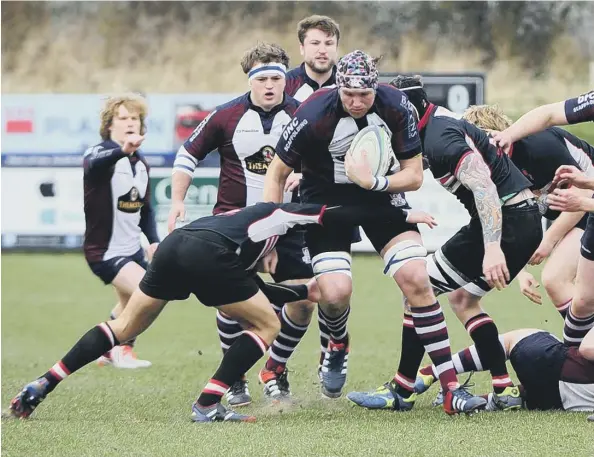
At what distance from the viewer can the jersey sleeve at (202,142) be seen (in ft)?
27.3

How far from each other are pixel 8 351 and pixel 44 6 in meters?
20.5

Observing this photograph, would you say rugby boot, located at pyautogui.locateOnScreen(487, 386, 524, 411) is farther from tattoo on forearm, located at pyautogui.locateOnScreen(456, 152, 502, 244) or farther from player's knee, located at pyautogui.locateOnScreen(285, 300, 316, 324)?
player's knee, located at pyautogui.locateOnScreen(285, 300, 316, 324)

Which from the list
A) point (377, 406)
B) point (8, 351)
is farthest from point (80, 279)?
point (377, 406)

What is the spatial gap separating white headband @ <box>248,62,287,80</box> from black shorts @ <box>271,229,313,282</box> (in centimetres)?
111

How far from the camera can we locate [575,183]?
696cm

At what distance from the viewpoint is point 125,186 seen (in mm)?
9992

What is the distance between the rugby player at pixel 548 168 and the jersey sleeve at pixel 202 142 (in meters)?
1.74

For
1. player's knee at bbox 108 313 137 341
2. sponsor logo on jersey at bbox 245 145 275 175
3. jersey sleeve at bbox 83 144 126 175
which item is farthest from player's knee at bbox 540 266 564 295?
jersey sleeve at bbox 83 144 126 175

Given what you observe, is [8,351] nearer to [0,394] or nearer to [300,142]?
[0,394]

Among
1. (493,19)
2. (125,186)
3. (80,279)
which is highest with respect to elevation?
(493,19)

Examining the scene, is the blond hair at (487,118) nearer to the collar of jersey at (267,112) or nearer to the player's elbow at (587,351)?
the collar of jersey at (267,112)

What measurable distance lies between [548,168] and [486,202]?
92 centimetres

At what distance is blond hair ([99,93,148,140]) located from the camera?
980 cm

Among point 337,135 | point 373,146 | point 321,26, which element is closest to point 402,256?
point 373,146
